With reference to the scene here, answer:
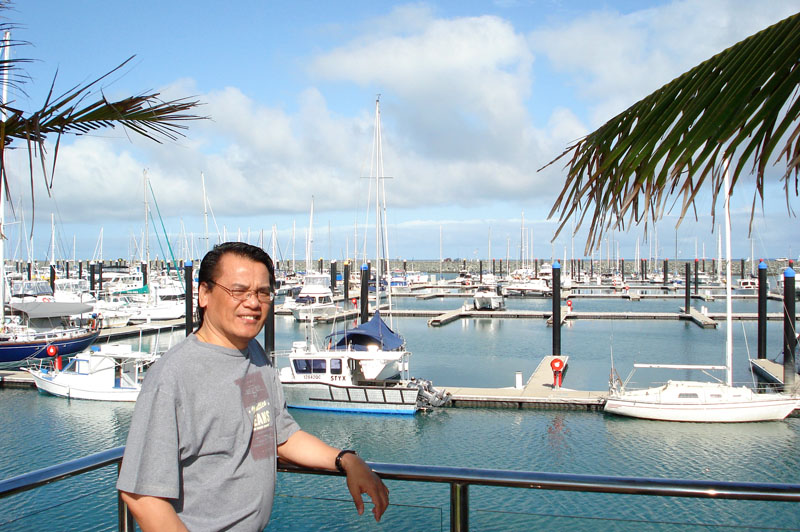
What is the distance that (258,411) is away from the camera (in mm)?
2445

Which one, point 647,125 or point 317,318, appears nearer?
point 647,125

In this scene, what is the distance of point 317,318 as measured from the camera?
50.1m

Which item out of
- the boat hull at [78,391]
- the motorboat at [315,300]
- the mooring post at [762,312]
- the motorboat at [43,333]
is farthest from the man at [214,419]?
the motorboat at [315,300]

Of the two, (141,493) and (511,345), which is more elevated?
(141,493)

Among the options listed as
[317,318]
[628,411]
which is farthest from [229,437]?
A: [317,318]

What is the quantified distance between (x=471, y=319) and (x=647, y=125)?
166 feet

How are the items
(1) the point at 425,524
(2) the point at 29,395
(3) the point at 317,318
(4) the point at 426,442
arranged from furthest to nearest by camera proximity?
(3) the point at 317,318 → (2) the point at 29,395 → (4) the point at 426,442 → (1) the point at 425,524

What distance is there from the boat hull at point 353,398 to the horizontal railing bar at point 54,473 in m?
17.8

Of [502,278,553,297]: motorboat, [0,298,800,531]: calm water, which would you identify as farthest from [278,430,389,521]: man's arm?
[502,278,553,297]: motorboat

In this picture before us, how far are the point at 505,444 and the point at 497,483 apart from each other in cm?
1543

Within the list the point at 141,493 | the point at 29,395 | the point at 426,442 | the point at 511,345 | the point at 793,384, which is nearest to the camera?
the point at 141,493

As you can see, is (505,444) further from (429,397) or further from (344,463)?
(344,463)

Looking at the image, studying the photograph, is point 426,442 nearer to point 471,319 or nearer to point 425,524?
point 425,524

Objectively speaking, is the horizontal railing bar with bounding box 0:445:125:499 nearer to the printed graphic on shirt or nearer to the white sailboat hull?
the printed graphic on shirt
